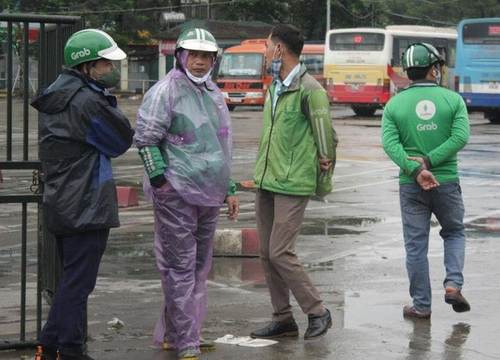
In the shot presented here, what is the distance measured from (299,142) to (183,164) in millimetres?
865

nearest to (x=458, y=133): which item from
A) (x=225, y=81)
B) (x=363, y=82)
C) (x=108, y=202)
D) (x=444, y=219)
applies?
(x=444, y=219)

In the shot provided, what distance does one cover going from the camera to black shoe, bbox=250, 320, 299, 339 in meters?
7.09

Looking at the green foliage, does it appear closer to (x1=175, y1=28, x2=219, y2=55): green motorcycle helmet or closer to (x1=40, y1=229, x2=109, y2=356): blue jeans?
(x1=175, y1=28, x2=219, y2=55): green motorcycle helmet

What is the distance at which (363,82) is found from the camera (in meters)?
40.9

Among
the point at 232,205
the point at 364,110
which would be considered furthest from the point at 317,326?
the point at 364,110

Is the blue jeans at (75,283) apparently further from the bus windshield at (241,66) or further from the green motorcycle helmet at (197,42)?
the bus windshield at (241,66)

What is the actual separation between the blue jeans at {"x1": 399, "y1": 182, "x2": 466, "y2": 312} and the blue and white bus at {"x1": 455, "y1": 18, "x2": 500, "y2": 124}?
28.1m

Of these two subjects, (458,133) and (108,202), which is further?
(458,133)

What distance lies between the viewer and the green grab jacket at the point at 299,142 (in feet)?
22.9

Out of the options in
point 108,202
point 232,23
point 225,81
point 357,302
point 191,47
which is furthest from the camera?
point 232,23

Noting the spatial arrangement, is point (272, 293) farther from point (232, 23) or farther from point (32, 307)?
point (232, 23)

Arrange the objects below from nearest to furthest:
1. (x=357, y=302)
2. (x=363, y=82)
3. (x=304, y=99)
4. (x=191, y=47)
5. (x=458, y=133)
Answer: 1. (x=191, y=47)
2. (x=304, y=99)
3. (x=458, y=133)
4. (x=357, y=302)
5. (x=363, y=82)

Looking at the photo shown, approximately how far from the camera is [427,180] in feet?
24.6

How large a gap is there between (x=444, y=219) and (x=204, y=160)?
199 cm
